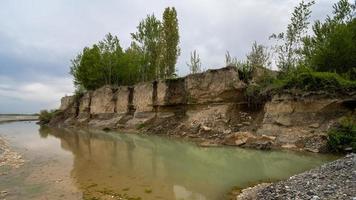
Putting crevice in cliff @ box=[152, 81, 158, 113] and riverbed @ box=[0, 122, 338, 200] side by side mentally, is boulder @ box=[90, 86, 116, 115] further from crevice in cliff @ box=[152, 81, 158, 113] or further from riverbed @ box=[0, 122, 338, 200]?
riverbed @ box=[0, 122, 338, 200]

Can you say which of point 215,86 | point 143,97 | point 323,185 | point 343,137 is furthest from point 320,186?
point 143,97

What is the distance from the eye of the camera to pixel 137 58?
149 feet

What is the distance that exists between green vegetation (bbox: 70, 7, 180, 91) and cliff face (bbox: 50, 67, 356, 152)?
5.25 m

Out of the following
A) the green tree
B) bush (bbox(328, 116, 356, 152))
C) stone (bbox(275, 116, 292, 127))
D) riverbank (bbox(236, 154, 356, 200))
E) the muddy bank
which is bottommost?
the muddy bank

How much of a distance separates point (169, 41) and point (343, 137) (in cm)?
2831

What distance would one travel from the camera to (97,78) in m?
46.5

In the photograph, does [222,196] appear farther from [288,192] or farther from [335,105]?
[335,105]

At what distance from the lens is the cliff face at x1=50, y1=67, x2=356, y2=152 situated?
18031 mm

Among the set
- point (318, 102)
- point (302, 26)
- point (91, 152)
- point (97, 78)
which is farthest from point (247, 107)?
point (97, 78)

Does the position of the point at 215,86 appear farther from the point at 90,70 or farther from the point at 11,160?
the point at 90,70

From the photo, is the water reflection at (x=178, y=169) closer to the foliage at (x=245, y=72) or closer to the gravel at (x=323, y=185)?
the gravel at (x=323, y=185)

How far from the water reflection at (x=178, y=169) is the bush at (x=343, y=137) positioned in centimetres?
140

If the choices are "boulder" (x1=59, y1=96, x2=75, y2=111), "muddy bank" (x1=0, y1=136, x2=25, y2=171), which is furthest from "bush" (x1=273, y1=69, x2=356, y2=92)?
"boulder" (x1=59, y1=96, x2=75, y2=111)

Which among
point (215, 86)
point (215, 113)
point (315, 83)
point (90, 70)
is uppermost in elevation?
point (90, 70)
